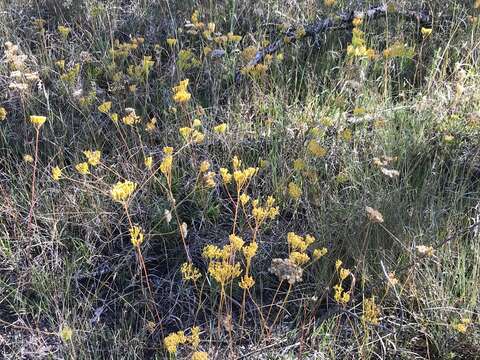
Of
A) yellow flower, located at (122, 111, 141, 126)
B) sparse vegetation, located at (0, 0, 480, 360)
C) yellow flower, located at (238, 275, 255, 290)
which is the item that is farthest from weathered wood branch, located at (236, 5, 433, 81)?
yellow flower, located at (238, 275, 255, 290)

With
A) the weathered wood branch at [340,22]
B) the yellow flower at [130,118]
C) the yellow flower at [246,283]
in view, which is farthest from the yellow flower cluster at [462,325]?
the weathered wood branch at [340,22]

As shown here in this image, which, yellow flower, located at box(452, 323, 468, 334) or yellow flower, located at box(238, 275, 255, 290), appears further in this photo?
yellow flower, located at box(452, 323, 468, 334)

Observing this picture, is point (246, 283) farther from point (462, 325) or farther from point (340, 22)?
point (340, 22)

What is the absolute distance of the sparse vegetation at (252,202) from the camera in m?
1.94

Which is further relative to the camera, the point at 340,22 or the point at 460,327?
the point at 340,22

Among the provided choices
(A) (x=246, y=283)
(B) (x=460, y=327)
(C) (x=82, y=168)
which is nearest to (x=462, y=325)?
(B) (x=460, y=327)

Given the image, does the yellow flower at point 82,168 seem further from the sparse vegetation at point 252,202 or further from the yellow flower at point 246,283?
the yellow flower at point 246,283

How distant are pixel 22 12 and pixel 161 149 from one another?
6.23ft

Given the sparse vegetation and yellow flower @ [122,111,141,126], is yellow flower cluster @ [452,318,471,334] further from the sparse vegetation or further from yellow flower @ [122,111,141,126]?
yellow flower @ [122,111,141,126]

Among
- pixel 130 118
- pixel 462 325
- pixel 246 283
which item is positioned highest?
→ pixel 130 118

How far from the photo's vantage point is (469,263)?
2.02m

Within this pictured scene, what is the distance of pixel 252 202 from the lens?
191cm

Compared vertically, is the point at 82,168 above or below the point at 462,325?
above

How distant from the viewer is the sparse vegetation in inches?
76.2
